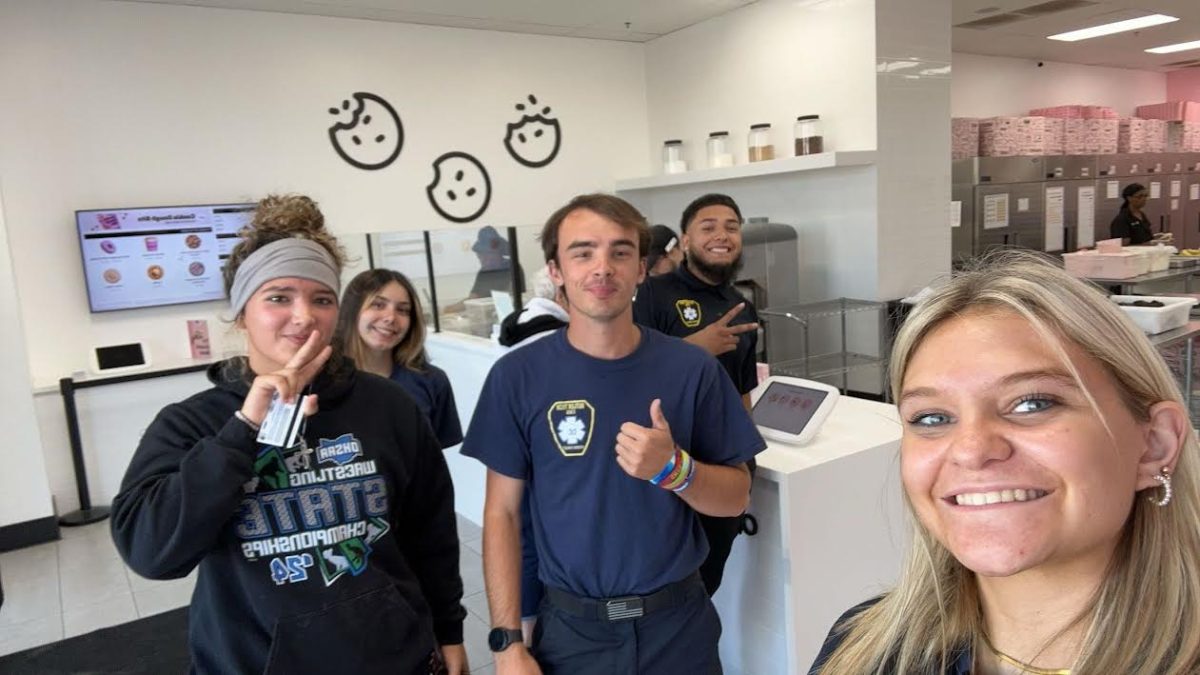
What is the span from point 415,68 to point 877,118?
3257 mm

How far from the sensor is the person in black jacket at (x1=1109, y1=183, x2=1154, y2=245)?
680cm

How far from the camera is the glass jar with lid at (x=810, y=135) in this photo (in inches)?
199

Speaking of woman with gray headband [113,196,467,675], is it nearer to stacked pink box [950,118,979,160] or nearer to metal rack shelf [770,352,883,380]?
metal rack shelf [770,352,883,380]

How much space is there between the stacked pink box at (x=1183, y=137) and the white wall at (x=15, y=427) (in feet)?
34.7

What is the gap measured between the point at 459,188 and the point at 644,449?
4.74 meters

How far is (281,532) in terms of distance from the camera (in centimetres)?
121

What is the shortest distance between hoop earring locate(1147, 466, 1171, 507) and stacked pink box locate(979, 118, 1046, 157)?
6663mm

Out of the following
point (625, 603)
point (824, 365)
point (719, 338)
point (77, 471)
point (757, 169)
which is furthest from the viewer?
point (757, 169)

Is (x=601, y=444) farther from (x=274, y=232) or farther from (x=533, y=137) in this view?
(x=533, y=137)

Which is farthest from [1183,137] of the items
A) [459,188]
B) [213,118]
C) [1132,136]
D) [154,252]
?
[154,252]

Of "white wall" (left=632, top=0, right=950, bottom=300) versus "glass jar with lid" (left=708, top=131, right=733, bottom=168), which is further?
"glass jar with lid" (left=708, top=131, right=733, bottom=168)

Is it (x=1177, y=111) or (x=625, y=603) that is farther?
(x=1177, y=111)

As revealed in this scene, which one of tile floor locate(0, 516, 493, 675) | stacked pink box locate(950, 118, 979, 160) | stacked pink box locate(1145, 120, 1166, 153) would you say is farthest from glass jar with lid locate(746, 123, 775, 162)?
stacked pink box locate(1145, 120, 1166, 153)

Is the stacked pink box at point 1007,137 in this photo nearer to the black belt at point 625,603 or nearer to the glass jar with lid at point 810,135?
the glass jar with lid at point 810,135
